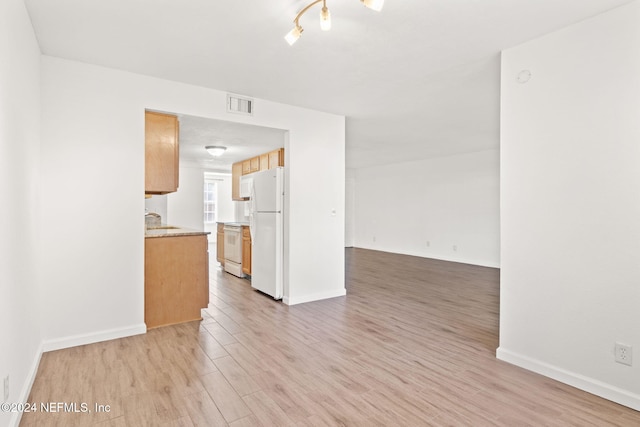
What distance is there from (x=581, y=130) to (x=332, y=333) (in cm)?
252

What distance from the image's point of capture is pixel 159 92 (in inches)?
126

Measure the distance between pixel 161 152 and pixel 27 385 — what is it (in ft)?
6.93

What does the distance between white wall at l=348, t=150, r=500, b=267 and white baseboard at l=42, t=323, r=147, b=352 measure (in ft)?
20.6

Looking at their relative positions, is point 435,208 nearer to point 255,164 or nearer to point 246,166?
point 255,164

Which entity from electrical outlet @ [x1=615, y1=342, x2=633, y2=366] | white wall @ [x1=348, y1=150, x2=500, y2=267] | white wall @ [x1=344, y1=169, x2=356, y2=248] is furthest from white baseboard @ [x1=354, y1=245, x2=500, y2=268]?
electrical outlet @ [x1=615, y1=342, x2=633, y2=366]

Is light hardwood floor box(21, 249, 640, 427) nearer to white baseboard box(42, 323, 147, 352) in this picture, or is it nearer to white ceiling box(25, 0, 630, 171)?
white baseboard box(42, 323, 147, 352)

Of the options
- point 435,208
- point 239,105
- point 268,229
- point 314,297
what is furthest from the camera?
point 435,208

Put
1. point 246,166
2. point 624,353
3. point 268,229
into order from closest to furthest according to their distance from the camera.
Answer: point 624,353 → point 268,229 → point 246,166

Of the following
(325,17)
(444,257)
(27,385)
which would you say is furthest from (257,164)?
(444,257)

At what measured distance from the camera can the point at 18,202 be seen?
Result: 6.42 feet

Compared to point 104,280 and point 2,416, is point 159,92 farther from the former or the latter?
point 2,416

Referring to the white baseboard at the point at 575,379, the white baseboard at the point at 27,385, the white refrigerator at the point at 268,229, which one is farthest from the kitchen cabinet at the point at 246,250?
the white baseboard at the point at 575,379

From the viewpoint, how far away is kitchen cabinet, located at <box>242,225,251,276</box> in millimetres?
5480

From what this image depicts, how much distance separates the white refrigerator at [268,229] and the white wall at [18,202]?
2304mm
